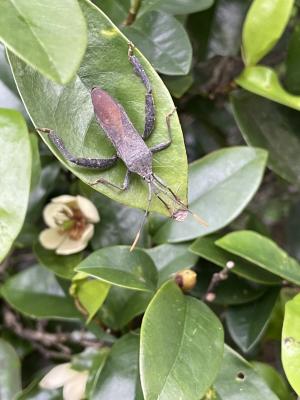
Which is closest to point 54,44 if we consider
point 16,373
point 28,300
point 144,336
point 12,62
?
point 12,62

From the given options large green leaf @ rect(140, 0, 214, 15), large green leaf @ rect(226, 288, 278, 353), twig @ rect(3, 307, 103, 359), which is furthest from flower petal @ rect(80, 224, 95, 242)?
large green leaf @ rect(140, 0, 214, 15)

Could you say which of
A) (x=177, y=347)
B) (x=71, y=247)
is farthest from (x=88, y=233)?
(x=177, y=347)

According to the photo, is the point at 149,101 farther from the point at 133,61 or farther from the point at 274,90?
the point at 274,90

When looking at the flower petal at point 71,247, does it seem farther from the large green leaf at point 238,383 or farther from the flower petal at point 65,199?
the large green leaf at point 238,383

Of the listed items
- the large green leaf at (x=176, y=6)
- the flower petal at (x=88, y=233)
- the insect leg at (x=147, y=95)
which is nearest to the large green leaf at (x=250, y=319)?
the flower petal at (x=88, y=233)

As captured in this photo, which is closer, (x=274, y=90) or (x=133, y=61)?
(x=133, y=61)

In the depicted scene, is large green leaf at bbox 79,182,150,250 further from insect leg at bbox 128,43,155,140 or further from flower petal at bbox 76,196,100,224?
insect leg at bbox 128,43,155,140

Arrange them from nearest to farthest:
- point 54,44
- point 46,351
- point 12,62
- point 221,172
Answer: point 54,44, point 12,62, point 221,172, point 46,351

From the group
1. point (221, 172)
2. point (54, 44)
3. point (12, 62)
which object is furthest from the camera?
point (221, 172)
